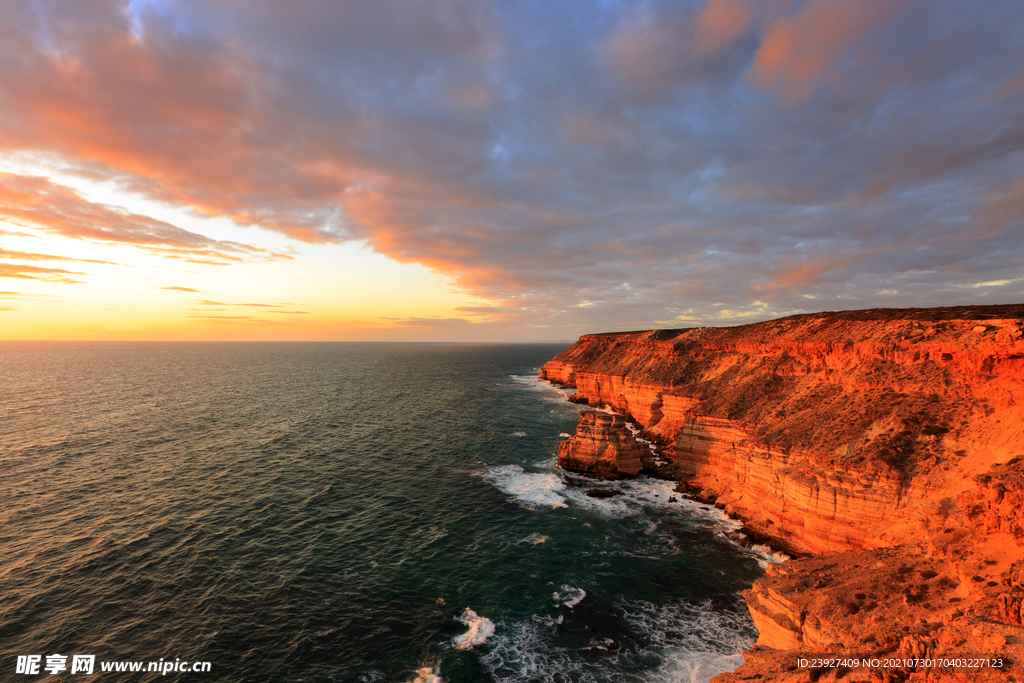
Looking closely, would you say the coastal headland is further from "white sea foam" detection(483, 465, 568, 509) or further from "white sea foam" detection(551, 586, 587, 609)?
"white sea foam" detection(551, 586, 587, 609)

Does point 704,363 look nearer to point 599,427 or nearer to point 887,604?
point 599,427

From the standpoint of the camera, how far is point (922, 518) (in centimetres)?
2364

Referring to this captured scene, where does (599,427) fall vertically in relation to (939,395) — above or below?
below

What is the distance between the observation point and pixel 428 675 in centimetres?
1980

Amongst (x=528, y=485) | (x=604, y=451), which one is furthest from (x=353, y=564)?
(x=604, y=451)

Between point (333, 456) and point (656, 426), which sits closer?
point (333, 456)

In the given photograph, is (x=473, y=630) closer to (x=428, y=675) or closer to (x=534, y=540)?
(x=428, y=675)

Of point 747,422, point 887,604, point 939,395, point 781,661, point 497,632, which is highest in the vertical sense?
point 939,395

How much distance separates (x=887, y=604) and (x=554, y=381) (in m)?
112

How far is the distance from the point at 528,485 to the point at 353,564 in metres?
21.0

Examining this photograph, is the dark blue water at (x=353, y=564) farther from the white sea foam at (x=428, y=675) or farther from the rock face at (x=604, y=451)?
the rock face at (x=604, y=451)

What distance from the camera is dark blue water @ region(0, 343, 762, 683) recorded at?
21172 mm

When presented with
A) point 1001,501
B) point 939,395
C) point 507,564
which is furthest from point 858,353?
point 507,564

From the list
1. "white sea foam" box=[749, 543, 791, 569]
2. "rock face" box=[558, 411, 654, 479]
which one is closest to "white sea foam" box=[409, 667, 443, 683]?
"white sea foam" box=[749, 543, 791, 569]
